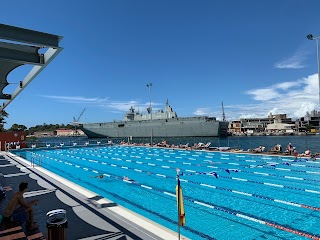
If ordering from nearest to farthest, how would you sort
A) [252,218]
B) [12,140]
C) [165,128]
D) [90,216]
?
[90,216]
[252,218]
[12,140]
[165,128]

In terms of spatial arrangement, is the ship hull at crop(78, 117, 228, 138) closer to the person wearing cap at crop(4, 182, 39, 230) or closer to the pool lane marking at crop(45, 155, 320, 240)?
the pool lane marking at crop(45, 155, 320, 240)

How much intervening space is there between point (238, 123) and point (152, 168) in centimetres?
9671

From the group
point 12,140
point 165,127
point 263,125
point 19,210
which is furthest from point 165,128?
point 263,125

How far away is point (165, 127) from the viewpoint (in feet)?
199

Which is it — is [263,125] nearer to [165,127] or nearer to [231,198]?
[165,127]

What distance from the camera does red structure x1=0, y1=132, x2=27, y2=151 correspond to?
24484 millimetres

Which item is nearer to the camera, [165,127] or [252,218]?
[252,218]

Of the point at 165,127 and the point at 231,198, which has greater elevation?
the point at 165,127

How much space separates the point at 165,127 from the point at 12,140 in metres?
38.9

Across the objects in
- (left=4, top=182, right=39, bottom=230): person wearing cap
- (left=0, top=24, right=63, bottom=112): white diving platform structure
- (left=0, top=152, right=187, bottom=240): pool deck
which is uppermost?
(left=0, top=24, right=63, bottom=112): white diving platform structure

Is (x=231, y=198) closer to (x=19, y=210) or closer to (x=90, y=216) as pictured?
(x=90, y=216)

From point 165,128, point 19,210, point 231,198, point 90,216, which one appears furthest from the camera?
point 165,128

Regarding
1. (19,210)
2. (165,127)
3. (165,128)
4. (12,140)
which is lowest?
(19,210)

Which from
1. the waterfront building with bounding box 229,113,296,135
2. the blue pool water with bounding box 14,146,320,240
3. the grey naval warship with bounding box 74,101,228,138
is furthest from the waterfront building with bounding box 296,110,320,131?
the blue pool water with bounding box 14,146,320,240
